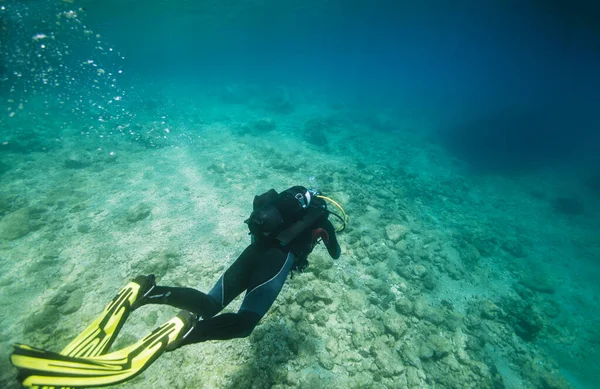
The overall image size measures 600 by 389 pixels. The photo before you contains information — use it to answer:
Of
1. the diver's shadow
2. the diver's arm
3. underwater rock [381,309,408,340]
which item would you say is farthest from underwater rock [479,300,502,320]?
the diver's arm

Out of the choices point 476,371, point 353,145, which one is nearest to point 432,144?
point 353,145

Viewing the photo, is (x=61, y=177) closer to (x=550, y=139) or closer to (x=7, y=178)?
(x=7, y=178)

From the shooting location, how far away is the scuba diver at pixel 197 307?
1.93 m

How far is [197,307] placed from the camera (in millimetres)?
3150

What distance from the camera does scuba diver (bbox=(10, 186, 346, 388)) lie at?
1.93m

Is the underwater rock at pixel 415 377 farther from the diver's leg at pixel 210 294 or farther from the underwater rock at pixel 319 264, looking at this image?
the diver's leg at pixel 210 294

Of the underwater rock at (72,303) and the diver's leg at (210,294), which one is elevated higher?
the diver's leg at (210,294)

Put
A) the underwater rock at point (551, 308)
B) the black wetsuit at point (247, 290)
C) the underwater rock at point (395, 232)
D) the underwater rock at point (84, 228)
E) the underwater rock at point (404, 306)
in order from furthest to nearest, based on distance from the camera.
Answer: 1. the underwater rock at point (395, 232)
2. the underwater rock at point (551, 308)
3. the underwater rock at point (84, 228)
4. the underwater rock at point (404, 306)
5. the black wetsuit at point (247, 290)

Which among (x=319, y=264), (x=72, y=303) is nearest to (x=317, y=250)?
(x=319, y=264)

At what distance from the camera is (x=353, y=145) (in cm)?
2009

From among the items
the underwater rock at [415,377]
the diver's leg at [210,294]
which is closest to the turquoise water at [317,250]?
the underwater rock at [415,377]

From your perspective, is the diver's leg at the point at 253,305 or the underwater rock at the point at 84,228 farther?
the underwater rock at the point at 84,228

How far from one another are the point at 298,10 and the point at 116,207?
177 feet

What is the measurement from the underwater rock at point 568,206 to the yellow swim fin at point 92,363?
22900mm
